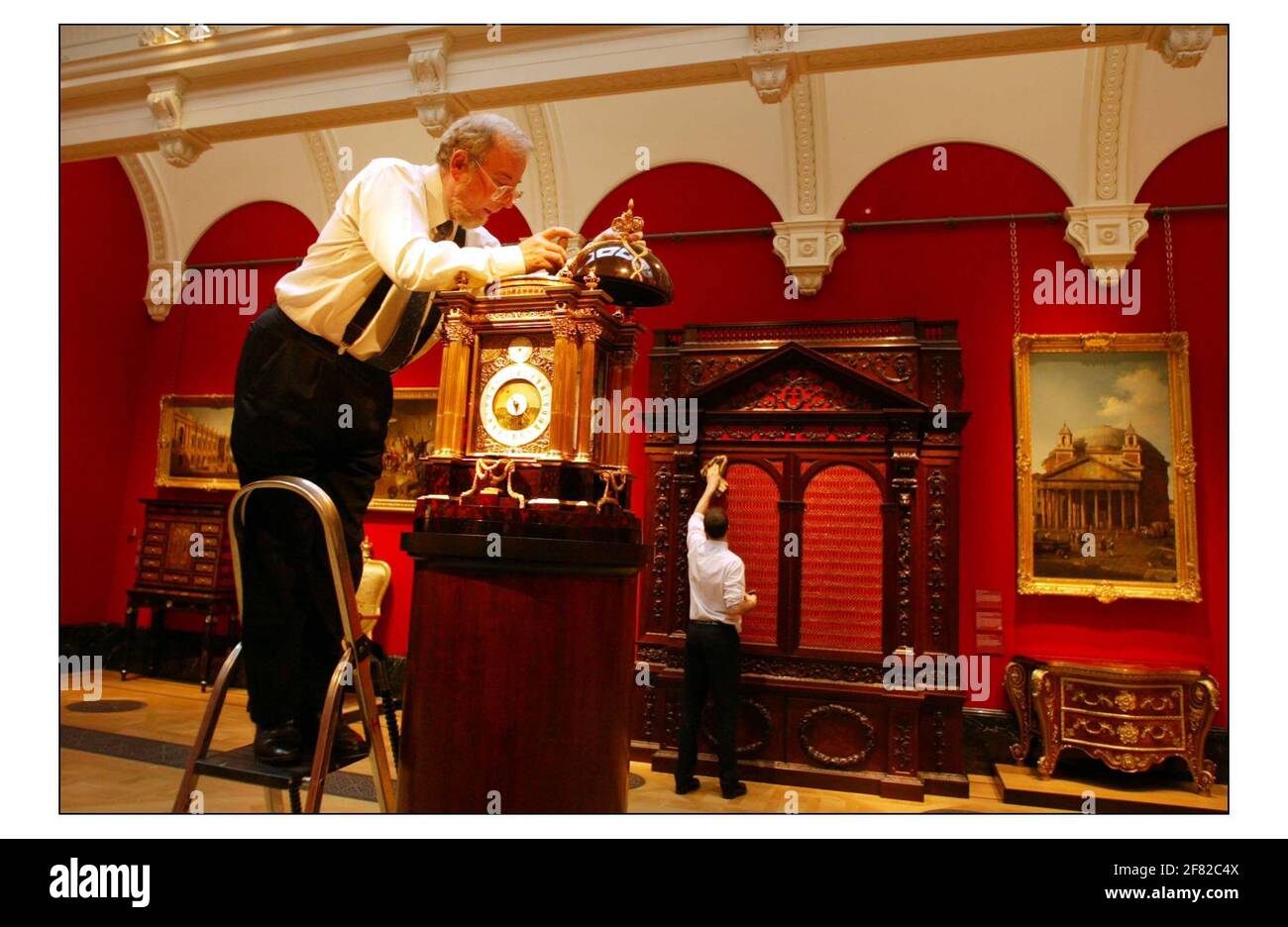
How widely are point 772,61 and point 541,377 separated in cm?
353

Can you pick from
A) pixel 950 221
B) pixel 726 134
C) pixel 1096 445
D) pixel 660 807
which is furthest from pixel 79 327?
pixel 1096 445

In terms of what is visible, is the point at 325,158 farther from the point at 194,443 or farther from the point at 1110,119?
the point at 1110,119

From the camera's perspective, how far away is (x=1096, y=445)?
20.5 ft

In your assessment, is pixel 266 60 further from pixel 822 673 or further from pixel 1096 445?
pixel 1096 445

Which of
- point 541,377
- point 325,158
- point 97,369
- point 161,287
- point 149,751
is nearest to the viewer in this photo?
point 541,377

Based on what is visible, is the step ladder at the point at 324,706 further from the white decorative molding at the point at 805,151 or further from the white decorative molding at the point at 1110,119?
the white decorative molding at the point at 1110,119

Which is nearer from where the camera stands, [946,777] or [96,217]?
[946,777]

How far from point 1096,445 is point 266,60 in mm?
6911

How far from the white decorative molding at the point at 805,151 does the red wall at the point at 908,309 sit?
33cm

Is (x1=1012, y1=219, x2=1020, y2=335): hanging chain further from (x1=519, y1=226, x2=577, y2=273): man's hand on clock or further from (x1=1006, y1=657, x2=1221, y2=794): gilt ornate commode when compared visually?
(x1=519, y1=226, x2=577, y2=273): man's hand on clock

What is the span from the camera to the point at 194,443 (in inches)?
334

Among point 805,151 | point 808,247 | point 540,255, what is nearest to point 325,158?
point 805,151

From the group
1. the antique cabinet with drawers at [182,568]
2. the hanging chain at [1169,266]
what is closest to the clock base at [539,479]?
the hanging chain at [1169,266]

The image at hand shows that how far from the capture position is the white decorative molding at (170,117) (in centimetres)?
585
